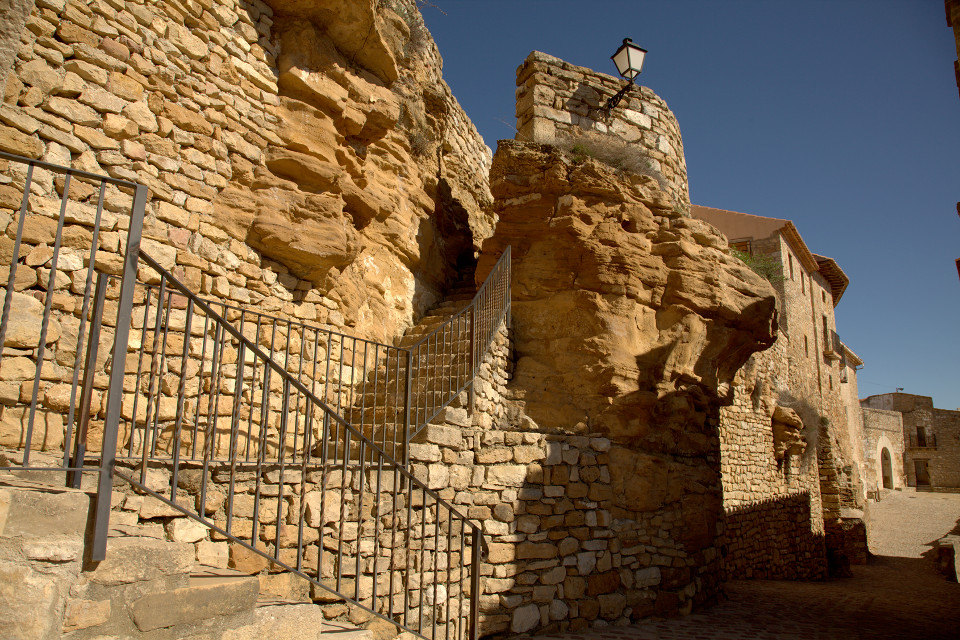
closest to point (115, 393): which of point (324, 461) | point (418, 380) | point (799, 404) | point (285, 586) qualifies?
point (324, 461)

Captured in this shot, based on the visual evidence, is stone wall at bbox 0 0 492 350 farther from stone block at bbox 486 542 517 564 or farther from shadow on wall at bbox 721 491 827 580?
shadow on wall at bbox 721 491 827 580

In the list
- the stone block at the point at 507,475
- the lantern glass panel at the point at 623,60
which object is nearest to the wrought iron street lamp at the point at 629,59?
the lantern glass panel at the point at 623,60

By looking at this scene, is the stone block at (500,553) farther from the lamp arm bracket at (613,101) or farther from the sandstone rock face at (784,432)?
the sandstone rock face at (784,432)

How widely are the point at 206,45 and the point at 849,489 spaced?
1843 cm

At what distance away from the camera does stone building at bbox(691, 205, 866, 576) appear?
40.5ft

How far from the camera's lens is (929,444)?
108 ft

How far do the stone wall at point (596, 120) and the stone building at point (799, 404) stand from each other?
525 centimetres

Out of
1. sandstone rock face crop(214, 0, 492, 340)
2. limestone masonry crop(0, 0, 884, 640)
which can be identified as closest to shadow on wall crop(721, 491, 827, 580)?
limestone masonry crop(0, 0, 884, 640)

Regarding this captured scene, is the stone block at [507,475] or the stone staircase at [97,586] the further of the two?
the stone block at [507,475]

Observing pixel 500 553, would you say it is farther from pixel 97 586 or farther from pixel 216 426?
pixel 97 586

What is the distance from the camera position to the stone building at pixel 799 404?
12352 millimetres

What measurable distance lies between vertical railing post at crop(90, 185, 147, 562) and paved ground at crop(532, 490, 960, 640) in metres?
4.85

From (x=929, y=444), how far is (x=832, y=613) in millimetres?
31919

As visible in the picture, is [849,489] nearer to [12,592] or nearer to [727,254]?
[727,254]
